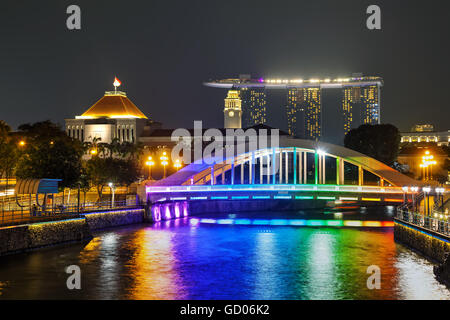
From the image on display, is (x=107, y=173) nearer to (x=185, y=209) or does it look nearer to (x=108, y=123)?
(x=185, y=209)

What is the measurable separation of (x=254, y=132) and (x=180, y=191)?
205ft

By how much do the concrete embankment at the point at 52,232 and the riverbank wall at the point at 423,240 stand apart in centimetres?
2124

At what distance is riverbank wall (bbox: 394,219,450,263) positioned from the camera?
105 feet

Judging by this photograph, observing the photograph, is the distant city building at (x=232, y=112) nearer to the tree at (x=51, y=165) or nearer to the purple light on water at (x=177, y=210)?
the purple light on water at (x=177, y=210)

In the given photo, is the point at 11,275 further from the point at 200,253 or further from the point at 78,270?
the point at 200,253

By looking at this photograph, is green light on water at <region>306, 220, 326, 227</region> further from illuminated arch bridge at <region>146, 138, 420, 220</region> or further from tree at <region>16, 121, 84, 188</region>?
tree at <region>16, 121, 84, 188</region>

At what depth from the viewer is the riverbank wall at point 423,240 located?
3216 cm

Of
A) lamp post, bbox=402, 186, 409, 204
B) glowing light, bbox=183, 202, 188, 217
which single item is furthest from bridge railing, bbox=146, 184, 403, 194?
glowing light, bbox=183, 202, 188, 217

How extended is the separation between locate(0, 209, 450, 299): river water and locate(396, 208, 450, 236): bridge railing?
193 centimetres

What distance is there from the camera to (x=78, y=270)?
107 ft

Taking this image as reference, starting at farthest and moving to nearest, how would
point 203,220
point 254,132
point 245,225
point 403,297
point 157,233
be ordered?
point 254,132
point 203,220
point 245,225
point 157,233
point 403,297

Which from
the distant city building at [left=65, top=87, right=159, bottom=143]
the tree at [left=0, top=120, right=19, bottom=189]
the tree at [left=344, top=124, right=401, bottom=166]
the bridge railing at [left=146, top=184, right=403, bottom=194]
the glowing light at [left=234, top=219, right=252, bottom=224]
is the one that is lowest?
the glowing light at [left=234, top=219, right=252, bottom=224]

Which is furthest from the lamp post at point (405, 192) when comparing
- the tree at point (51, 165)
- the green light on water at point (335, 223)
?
the tree at point (51, 165)
